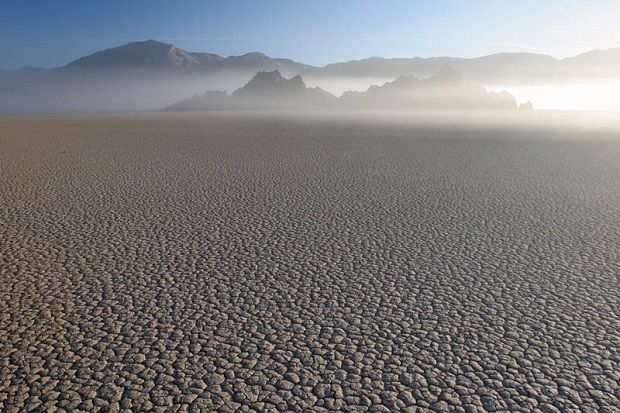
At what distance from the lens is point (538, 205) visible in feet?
23.2

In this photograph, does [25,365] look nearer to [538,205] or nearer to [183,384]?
[183,384]

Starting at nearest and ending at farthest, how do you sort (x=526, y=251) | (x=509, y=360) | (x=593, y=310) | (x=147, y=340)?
(x=509, y=360) → (x=147, y=340) → (x=593, y=310) → (x=526, y=251)

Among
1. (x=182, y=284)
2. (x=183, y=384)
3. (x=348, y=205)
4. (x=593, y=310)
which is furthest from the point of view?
(x=348, y=205)

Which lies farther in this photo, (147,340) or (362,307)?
(362,307)

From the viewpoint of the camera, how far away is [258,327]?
3270mm

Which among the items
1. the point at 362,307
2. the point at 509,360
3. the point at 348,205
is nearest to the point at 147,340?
the point at 362,307

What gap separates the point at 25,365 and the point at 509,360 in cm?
255

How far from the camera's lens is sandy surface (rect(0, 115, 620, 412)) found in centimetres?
260

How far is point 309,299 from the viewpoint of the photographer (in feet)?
12.2

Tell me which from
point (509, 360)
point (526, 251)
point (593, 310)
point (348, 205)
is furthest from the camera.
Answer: point (348, 205)

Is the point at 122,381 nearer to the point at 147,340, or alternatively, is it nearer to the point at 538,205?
the point at 147,340

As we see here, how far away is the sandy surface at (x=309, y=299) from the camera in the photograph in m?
2.60

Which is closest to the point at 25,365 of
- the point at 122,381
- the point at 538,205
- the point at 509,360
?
the point at 122,381

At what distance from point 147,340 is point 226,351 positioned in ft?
1.62
